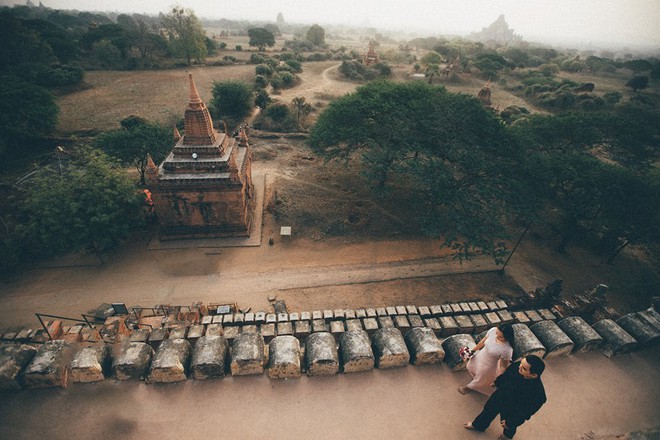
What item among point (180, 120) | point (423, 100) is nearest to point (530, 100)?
point (423, 100)

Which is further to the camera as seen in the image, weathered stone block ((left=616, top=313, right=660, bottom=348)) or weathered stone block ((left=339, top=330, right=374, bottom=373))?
weathered stone block ((left=616, top=313, right=660, bottom=348))

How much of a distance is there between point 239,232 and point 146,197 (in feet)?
24.2

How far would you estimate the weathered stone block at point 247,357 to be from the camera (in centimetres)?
877

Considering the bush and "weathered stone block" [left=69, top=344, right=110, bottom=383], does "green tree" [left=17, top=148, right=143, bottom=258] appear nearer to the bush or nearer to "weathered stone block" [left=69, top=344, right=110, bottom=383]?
"weathered stone block" [left=69, top=344, right=110, bottom=383]

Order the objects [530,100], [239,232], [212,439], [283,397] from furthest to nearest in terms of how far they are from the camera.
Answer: [530,100], [239,232], [283,397], [212,439]

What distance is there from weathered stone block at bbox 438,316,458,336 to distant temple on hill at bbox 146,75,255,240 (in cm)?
1359

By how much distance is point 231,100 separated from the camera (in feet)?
127

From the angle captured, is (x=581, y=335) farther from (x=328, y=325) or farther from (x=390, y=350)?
(x=328, y=325)

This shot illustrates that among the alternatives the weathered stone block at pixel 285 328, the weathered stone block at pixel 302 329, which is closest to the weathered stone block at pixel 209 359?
the weathered stone block at pixel 285 328

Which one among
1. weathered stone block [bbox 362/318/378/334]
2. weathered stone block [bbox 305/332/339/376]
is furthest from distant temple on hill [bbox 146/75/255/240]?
weathered stone block [bbox 305/332/339/376]

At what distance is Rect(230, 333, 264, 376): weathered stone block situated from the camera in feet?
28.8

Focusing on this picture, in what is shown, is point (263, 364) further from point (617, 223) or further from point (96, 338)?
point (617, 223)

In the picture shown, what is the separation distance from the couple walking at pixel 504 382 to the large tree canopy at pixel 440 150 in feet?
29.3

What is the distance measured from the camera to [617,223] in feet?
58.3
